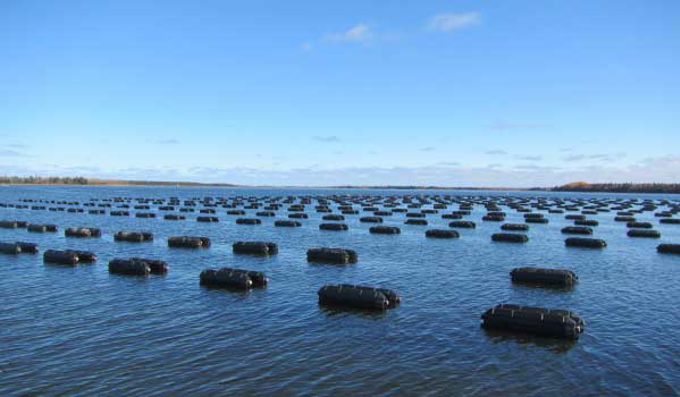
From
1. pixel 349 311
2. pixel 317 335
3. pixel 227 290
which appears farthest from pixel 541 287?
pixel 227 290

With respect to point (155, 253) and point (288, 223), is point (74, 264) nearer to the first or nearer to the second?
point (155, 253)

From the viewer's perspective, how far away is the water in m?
23.1

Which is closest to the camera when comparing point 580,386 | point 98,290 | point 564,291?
point 580,386

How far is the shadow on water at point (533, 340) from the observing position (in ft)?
92.3

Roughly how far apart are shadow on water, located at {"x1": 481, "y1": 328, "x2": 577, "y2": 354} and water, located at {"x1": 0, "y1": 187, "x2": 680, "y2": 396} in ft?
0.42

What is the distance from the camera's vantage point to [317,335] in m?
29.6

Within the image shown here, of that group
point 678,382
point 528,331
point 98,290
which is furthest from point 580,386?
point 98,290

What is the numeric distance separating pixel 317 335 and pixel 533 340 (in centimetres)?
1130

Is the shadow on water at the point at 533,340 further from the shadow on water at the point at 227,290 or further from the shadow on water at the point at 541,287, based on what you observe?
the shadow on water at the point at 227,290

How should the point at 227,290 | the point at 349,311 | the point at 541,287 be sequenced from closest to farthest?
the point at 349,311 → the point at 227,290 → the point at 541,287

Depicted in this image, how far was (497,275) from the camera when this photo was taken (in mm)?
48406

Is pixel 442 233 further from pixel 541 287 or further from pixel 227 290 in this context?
pixel 227 290

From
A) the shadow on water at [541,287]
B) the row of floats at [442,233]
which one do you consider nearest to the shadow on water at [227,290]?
the shadow on water at [541,287]

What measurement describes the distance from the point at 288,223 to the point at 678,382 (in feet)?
251
